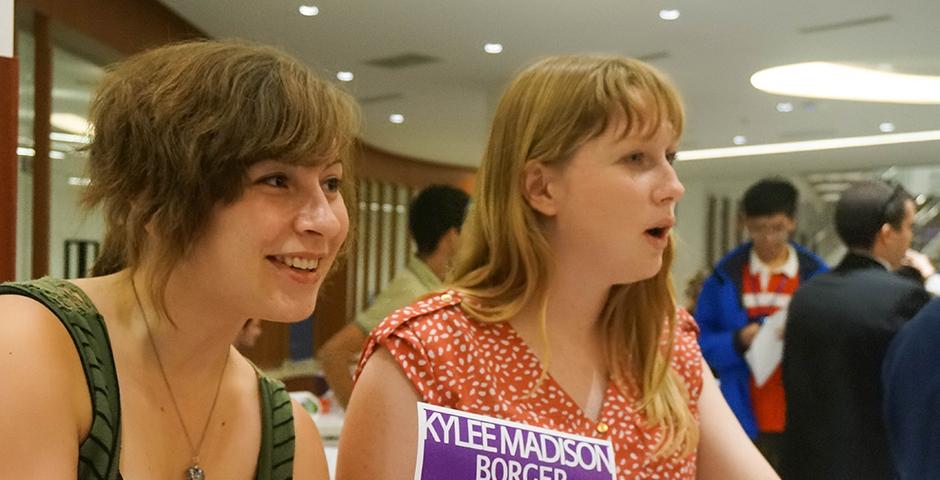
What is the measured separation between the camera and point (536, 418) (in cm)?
128

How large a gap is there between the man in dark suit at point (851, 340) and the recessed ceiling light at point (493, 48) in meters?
5.41

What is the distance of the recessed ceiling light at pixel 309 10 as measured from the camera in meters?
7.23

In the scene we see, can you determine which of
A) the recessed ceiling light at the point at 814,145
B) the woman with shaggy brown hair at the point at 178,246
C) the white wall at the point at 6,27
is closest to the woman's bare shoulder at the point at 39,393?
the woman with shaggy brown hair at the point at 178,246

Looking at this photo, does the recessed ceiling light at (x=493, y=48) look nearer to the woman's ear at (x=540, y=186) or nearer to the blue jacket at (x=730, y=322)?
the blue jacket at (x=730, y=322)

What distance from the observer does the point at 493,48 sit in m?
8.41

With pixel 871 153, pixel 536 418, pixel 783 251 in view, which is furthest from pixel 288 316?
pixel 871 153

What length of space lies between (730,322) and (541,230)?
2.60 m

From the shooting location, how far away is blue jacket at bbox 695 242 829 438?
367cm

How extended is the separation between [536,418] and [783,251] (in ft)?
9.19

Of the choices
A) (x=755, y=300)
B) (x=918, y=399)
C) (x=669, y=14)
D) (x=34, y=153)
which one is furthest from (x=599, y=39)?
(x=918, y=399)

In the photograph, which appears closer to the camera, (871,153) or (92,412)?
(92,412)

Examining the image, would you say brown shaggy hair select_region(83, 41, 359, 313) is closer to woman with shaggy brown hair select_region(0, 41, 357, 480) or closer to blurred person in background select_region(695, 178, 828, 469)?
woman with shaggy brown hair select_region(0, 41, 357, 480)

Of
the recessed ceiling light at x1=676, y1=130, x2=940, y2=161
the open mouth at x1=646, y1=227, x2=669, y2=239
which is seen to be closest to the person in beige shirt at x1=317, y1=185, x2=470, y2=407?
the open mouth at x1=646, y1=227, x2=669, y2=239

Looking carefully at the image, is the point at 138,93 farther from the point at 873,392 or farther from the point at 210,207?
the point at 873,392
